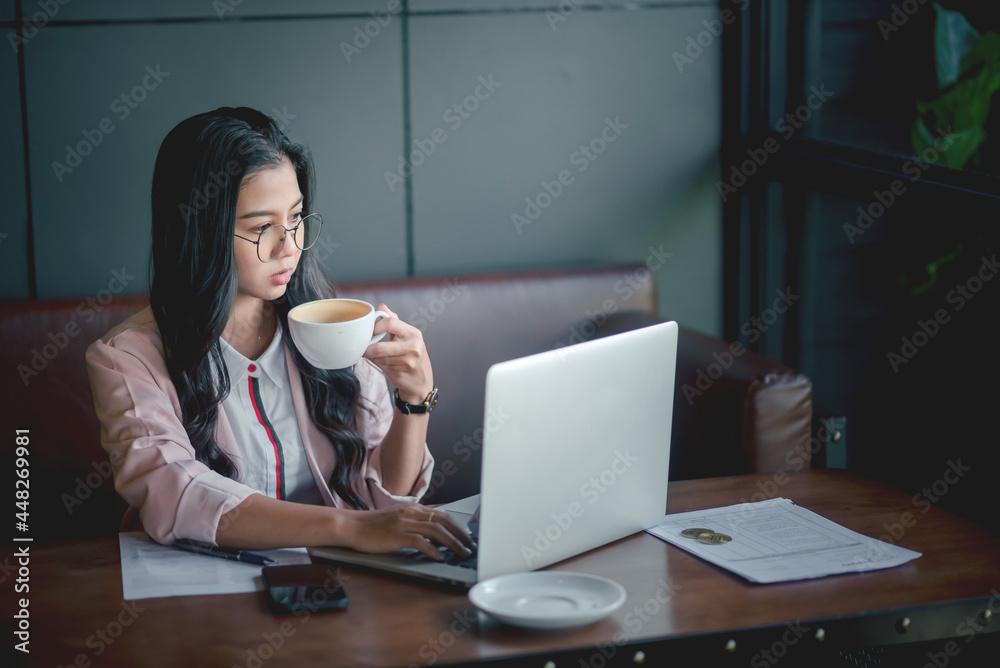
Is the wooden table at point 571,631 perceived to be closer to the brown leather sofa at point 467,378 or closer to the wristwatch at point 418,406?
the wristwatch at point 418,406

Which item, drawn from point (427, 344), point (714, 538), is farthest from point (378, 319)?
point (427, 344)

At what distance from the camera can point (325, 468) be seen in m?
1.78

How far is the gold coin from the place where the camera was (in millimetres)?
1325

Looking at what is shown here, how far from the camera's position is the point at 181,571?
49.9 inches

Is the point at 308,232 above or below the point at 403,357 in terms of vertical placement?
above

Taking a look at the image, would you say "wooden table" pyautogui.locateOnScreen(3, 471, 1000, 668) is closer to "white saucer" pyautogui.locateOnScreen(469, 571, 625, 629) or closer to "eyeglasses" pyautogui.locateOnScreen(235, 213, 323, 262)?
"white saucer" pyautogui.locateOnScreen(469, 571, 625, 629)

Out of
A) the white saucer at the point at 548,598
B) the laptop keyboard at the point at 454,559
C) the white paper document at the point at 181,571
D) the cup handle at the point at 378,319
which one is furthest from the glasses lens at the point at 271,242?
the white saucer at the point at 548,598

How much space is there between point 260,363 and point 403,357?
333 mm

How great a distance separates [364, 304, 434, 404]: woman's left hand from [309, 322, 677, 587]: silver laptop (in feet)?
1.03

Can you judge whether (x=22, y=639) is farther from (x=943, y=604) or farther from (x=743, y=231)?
(x=743, y=231)

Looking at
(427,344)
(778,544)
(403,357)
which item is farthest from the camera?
(427,344)

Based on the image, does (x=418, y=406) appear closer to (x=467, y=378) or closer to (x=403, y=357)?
(x=403, y=357)

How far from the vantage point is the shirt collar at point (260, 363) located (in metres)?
1.72

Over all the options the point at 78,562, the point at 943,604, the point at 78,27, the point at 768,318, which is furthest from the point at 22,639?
the point at 768,318
